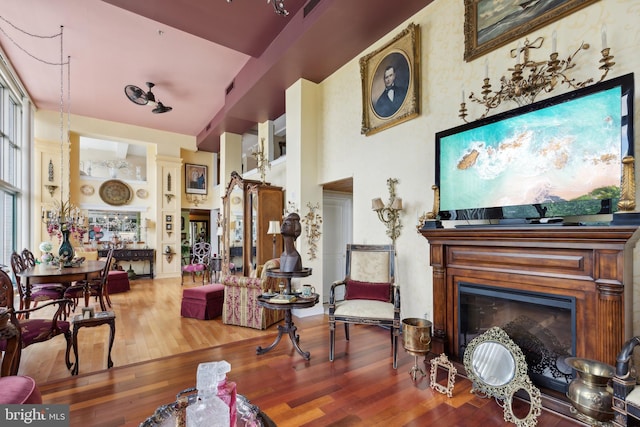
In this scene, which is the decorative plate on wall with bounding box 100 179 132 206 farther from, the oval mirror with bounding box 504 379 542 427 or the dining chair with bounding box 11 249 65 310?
the oval mirror with bounding box 504 379 542 427

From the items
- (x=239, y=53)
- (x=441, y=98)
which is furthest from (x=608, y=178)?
(x=239, y=53)

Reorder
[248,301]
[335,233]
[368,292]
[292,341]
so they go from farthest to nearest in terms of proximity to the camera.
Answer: [335,233] < [248,301] < [368,292] < [292,341]

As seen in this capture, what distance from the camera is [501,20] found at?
9.21 ft

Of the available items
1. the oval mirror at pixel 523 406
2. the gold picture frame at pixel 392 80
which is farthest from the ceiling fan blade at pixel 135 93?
the oval mirror at pixel 523 406

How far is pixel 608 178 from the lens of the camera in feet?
6.30

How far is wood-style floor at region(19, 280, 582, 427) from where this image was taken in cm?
206

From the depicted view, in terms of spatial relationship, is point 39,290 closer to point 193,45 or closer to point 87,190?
point 193,45

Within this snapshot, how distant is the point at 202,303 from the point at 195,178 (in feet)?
20.7

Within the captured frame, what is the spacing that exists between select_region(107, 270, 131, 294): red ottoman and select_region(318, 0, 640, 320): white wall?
5286 mm

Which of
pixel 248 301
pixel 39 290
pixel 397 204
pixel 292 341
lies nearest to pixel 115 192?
pixel 39 290

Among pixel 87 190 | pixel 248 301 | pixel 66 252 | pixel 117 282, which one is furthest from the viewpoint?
pixel 87 190

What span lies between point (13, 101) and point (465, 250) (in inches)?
367

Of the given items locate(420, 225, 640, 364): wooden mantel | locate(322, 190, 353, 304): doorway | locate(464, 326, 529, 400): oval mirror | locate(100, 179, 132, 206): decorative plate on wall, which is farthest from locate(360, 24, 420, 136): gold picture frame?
locate(100, 179, 132, 206): decorative plate on wall

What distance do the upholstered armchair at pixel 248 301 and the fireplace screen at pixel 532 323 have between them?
250 centimetres
